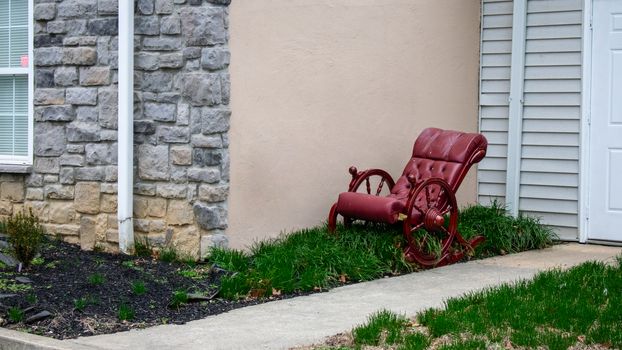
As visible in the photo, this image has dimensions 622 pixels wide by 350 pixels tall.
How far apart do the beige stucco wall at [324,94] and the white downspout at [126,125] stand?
0.90 meters

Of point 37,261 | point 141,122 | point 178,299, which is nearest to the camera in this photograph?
point 178,299

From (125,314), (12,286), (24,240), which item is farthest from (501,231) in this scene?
(12,286)

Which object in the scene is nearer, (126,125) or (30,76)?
(126,125)

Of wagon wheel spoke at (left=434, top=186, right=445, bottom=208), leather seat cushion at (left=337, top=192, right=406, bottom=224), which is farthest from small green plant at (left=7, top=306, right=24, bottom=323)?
wagon wheel spoke at (left=434, top=186, right=445, bottom=208)

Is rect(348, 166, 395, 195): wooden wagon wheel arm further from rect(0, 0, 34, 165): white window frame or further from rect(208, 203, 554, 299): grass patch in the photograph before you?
rect(0, 0, 34, 165): white window frame

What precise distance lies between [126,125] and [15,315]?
2.60 meters

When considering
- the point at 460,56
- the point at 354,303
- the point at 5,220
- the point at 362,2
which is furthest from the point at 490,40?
the point at 5,220

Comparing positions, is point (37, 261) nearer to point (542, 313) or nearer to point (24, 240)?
point (24, 240)

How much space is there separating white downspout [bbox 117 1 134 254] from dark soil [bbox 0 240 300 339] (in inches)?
12.5

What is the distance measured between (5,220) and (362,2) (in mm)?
4040

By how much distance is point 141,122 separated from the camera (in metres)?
9.01

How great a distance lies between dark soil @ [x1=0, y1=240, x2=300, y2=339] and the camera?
672 centimetres

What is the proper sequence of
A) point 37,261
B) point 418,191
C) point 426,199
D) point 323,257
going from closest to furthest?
point 323,257 → point 37,261 → point 418,191 → point 426,199

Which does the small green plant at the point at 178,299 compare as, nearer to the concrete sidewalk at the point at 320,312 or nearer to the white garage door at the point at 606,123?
the concrete sidewalk at the point at 320,312
